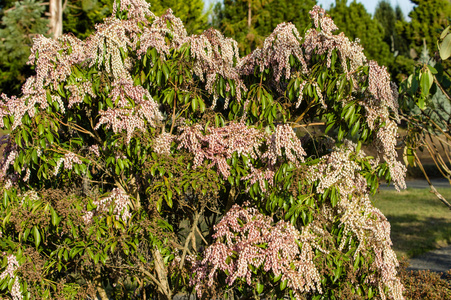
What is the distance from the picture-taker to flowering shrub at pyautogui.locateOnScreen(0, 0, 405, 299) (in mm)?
3197

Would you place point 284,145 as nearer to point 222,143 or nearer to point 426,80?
point 222,143

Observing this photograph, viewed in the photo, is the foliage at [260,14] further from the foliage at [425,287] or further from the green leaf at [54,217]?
the green leaf at [54,217]

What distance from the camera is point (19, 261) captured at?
324 centimetres

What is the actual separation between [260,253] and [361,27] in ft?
74.2

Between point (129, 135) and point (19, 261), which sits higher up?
point (129, 135)

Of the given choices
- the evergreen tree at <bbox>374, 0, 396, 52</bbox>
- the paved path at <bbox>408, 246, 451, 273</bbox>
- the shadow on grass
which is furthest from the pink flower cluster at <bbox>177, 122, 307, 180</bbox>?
the evergreen tree at <bbox>374, 0, 396, 52</bbox>

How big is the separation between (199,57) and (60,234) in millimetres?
1758

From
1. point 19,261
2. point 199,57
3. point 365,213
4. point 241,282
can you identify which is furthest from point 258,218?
point 19,261

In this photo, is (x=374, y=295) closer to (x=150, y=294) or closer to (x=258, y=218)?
(x=258, y=218)

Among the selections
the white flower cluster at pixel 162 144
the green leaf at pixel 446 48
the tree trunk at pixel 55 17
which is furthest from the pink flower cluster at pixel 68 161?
the tree trunk at pixel 55 17

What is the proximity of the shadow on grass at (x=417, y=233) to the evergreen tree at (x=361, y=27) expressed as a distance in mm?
13816

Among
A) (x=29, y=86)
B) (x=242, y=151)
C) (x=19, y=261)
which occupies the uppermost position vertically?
(x=29, y=86)

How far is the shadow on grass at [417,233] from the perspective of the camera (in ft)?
28.5

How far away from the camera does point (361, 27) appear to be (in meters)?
23.4
